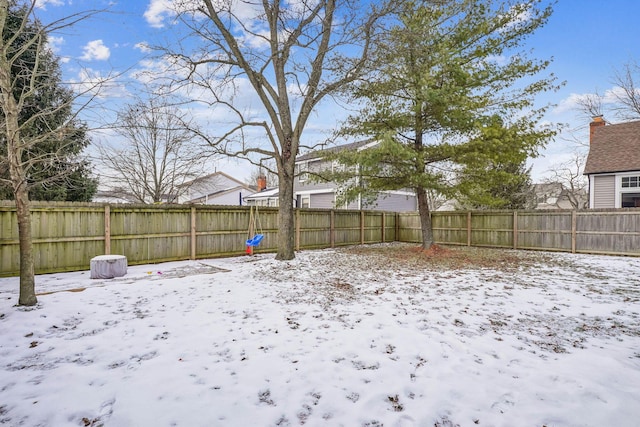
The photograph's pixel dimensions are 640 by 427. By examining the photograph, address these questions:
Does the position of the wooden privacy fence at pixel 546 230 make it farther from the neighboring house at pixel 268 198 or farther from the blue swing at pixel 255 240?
the neighboring house at pixel 268 198

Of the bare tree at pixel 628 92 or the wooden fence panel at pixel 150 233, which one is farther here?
the bare tree at pixel 628 92

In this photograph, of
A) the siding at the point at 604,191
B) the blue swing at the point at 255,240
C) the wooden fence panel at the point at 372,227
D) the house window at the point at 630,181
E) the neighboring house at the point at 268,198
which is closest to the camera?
the blue swing at the point at 255,240

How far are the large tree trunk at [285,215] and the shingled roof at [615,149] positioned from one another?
485 inches

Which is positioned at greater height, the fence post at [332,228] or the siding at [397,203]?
the siding at [397,203]

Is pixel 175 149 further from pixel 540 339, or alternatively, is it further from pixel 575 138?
pixel 575 138

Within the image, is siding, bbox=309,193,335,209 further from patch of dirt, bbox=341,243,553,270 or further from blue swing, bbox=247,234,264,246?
blue swing, bbox=247,234,264,246

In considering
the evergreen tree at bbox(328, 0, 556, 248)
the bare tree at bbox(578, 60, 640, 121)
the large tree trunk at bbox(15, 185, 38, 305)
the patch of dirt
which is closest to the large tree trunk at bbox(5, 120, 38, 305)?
the large tree trunk at bbox(15, 185, 38, 305)

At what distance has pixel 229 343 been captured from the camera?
3275mm

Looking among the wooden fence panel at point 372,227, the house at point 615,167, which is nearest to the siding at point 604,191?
the house at point 615,167

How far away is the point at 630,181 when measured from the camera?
Result: 12.5 metres

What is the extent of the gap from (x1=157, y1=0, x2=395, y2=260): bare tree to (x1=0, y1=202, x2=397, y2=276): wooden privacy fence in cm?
176

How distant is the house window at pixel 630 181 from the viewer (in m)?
12.4

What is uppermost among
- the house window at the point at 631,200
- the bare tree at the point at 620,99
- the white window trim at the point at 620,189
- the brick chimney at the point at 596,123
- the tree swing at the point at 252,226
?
the bare tree at the point at 620,99

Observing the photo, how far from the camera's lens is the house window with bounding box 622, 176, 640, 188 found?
40.6 feet
